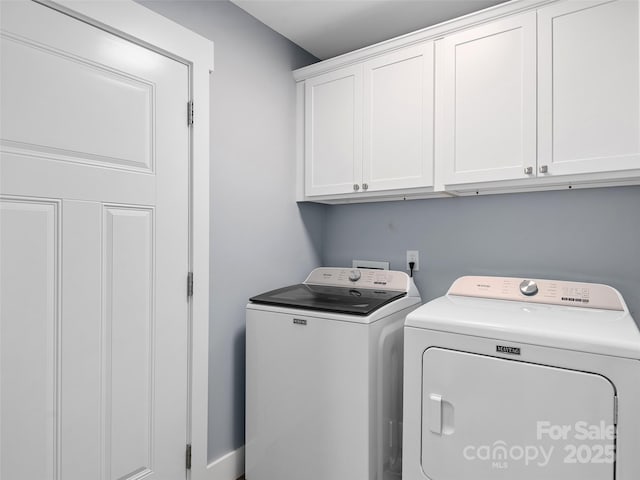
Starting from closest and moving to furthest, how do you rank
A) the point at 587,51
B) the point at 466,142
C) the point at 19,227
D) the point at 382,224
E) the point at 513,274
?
the point at 19,227 < the point at 587,51 < the point at 466,142 < the point at 513,274 < the point at 382,224

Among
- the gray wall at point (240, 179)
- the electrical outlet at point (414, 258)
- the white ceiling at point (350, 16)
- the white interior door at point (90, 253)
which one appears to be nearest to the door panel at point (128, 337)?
the white interior door at point (90, 253)

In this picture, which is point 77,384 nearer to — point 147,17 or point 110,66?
point 110,66

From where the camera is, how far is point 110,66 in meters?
1.45

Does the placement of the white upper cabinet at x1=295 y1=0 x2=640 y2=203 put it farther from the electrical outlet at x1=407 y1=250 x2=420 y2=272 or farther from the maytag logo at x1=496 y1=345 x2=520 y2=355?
the maytag logo at x1=496 y1=345 x2=520 y2=355

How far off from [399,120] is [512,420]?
4.75 ft

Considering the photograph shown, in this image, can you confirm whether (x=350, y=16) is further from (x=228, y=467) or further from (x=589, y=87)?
(x=228, y=467)

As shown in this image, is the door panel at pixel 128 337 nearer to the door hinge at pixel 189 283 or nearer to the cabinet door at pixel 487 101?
the door hinge at pixel 189 283

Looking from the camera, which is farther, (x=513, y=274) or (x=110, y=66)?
(x=513, y=274)

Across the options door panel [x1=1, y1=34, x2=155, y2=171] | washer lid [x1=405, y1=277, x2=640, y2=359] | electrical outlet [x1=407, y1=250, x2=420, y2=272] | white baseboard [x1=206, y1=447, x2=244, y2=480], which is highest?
door panel [x1=1, y1=34, x2=155, y2=171]

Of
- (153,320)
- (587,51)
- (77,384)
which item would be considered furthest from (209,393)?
(587,51)

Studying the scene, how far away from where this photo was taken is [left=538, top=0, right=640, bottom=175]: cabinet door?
1.47 m

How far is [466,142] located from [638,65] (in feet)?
2.16

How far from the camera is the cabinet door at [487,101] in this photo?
167cm

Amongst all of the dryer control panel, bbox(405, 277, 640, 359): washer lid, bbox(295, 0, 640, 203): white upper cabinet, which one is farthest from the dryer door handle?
bbox(295, 0, 640, 203): white upper cabinet
